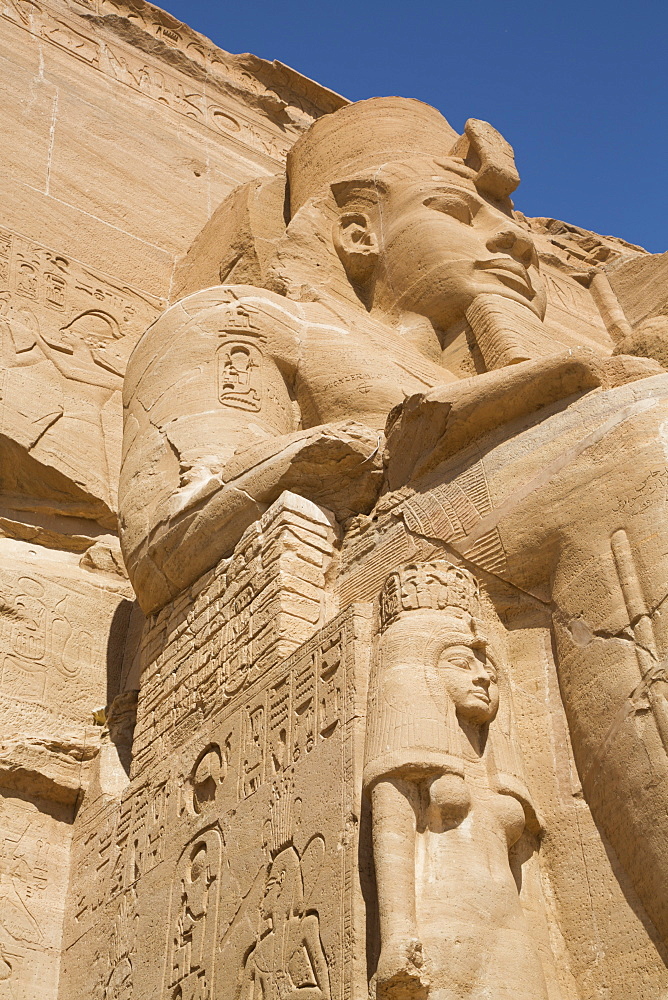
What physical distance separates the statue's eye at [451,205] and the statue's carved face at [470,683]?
3.64 metres

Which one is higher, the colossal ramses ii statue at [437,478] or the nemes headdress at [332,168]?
the nemes headdress at [332,168]

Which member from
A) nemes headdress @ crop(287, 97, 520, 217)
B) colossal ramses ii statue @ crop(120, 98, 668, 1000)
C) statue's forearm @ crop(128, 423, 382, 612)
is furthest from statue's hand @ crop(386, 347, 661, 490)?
nemes headdress @ crop(287, 97, 520, 217)

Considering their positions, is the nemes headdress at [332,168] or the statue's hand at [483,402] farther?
the nemes headdress at [332,168]

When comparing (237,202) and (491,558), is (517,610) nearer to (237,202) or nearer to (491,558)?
(491,558)

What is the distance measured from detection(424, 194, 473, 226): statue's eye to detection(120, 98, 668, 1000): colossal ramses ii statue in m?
0.02

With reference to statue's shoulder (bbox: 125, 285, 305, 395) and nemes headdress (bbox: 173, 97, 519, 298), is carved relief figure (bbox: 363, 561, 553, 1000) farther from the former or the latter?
nemes headdress (bbox: 173, 97, 519, 298)

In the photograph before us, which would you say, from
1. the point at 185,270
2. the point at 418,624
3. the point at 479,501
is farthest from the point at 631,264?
the point at 418,624

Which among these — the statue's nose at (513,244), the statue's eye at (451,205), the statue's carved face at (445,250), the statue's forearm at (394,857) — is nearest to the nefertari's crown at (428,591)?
the statue's forearm at (394,857)

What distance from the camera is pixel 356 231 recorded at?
7.12 metres

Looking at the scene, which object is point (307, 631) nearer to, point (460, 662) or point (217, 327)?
point (460, 662)

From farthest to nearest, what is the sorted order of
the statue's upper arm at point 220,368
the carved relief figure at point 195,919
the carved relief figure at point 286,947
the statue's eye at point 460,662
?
the statue's upper arm at point 220,368, the carved relief figure at point 195,919, the statue's eye at point 460,662, the carved relief figure at point 286,947

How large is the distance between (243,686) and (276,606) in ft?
0.99

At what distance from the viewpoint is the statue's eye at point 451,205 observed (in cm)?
698

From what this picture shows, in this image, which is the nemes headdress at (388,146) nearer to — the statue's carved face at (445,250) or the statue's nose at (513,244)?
the statue's carved face at (445,250)
